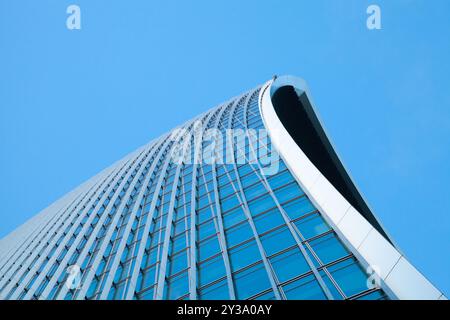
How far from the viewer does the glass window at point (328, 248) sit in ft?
48.3

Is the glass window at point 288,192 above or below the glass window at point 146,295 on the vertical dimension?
above

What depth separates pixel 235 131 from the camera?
3747 cm

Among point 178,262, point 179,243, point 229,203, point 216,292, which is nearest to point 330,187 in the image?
point 216,292

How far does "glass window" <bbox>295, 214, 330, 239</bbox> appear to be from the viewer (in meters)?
16.4

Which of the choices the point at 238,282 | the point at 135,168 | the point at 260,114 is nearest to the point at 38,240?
the point at 135,168

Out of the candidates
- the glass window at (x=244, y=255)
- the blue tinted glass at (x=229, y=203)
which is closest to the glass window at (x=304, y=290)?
the glass window at (x=244, y=255)

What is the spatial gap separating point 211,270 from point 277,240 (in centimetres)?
252

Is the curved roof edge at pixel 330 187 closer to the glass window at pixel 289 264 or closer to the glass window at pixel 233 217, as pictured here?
the glass window at pixel 289 264

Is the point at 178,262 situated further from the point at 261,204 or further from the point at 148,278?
the point at 261,204

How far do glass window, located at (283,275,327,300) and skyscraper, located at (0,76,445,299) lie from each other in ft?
0.11

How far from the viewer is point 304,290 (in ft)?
44.9

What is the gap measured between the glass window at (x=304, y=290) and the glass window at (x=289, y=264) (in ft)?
1.38
